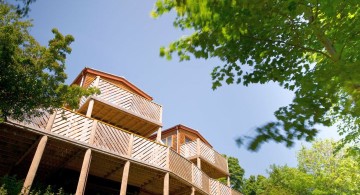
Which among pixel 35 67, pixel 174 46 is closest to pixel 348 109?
pixel 174 46

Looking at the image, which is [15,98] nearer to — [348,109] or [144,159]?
[144,159]

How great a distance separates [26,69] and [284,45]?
25.8 feet

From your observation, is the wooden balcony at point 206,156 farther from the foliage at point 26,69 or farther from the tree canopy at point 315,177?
the foliage at point 26,69

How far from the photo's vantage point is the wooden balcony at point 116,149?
38.8 feet

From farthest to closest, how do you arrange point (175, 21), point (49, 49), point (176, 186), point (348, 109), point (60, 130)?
point (176, 186) < point (60, 130) < point (49, 49) < point (175, 21) < point (348, 109)

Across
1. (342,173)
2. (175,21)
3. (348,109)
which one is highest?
(342,173)

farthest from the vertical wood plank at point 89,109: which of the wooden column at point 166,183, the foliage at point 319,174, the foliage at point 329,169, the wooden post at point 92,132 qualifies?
the foliage at point 319,174

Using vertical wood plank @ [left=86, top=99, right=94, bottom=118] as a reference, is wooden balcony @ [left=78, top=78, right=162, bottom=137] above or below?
above

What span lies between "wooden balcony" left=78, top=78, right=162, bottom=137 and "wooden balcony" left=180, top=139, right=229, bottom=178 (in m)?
5.95

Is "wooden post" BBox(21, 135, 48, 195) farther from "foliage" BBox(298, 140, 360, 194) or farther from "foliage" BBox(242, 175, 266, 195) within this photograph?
"foliage" BBox(242, 175, 266, 195)

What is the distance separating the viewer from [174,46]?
7332 millimetres

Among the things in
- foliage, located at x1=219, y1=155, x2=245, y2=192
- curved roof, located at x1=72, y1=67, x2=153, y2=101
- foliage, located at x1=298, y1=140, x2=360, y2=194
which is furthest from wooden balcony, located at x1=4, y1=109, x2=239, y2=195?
foliage, located at x1=219, y1=155, x2=245, y2=192

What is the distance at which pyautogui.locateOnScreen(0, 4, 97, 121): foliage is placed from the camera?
8695mm

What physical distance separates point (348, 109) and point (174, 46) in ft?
13.7
